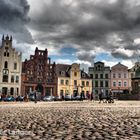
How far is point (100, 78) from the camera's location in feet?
310

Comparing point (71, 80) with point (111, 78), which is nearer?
point (71, 80)

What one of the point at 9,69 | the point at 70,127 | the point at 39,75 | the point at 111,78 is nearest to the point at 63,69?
the point at 39,75

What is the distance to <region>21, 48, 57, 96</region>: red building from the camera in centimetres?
7950

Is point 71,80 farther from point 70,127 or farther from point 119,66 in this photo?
point 70,127

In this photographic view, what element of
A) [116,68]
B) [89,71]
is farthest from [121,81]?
[89,71]

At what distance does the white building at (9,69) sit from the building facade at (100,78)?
1158 inches

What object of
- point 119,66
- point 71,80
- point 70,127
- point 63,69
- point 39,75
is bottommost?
point 70,127

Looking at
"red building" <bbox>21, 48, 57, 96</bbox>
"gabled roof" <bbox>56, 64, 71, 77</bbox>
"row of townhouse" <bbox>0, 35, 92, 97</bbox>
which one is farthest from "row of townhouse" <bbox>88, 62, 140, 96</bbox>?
"red building" <bbox>21, 48, 57, 96</bbox>

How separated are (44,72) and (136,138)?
7799 centimetres

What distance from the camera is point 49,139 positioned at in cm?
541

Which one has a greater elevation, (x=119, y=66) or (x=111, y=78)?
(x=119, y=66)

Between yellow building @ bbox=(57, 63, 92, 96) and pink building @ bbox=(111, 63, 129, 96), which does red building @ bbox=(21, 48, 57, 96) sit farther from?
pink building @ bbox=(111, 63, 129, 96)

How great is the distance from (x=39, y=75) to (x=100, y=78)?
2427 cm

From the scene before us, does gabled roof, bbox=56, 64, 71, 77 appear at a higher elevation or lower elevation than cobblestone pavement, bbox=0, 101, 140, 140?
higher
